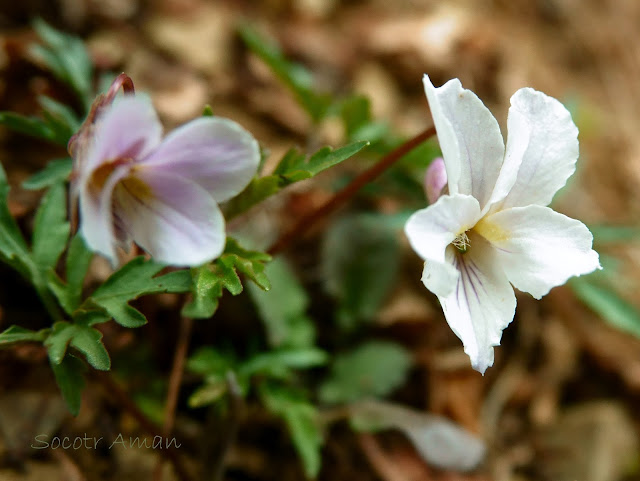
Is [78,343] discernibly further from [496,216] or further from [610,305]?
[610,305]

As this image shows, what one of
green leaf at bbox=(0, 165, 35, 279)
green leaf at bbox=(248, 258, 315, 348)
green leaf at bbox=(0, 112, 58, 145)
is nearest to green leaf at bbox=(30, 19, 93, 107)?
green leaf at bbox=(0, 112, 58, 145)

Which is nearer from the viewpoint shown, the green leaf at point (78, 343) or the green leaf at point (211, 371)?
the green leaf at point (78, 343)

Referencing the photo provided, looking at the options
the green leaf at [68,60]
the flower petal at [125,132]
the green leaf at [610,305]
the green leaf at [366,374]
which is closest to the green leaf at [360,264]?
the green leaf at [366,374]

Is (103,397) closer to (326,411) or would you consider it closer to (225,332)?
(225,332)

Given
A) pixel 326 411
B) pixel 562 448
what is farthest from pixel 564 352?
pixel 326 411

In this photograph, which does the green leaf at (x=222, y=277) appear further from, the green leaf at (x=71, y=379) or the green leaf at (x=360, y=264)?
the green leaf at (x=360, y=264)

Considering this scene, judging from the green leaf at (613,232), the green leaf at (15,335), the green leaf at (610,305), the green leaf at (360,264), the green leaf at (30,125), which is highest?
the green leaf at (30,125)

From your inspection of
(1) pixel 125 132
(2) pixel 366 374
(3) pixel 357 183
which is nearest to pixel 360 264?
(2) pixel 366 374

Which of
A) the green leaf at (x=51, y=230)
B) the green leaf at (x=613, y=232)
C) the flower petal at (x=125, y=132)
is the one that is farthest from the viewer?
the green leaf at (x=613, y=232)
